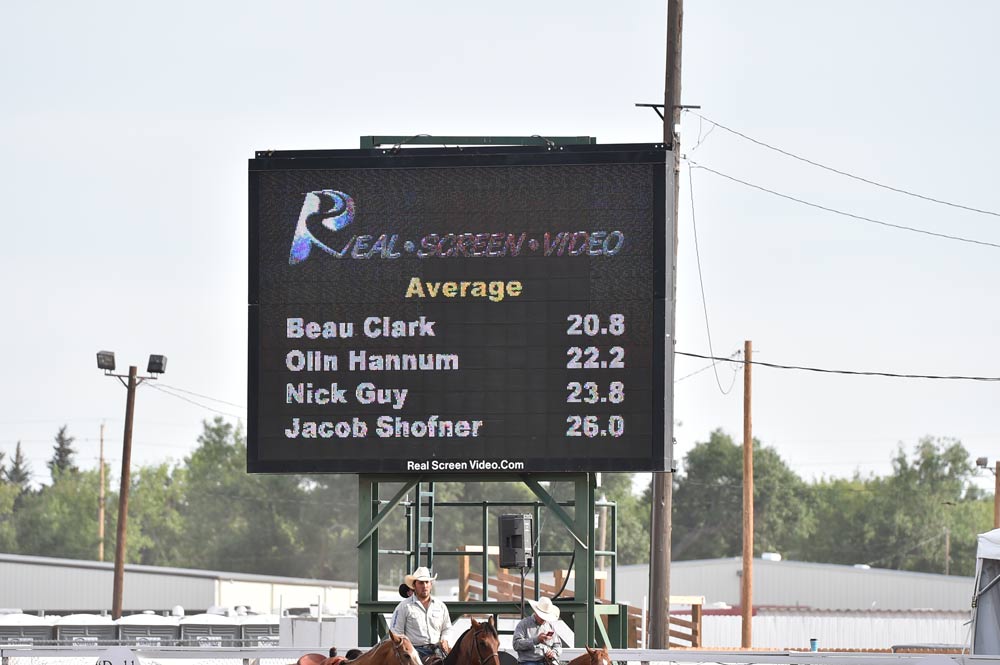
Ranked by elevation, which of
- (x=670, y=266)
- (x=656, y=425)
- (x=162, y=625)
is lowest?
(x=162, y=625)


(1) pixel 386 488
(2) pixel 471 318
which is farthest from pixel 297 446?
(1) pixel 386 488

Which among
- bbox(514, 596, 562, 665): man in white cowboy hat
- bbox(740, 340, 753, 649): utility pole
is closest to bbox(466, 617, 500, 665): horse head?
bbox(514, 596, 562, 665): man in white cowboy hat

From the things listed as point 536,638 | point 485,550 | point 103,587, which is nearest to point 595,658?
point 536,638

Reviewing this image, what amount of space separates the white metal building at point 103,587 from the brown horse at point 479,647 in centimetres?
5372

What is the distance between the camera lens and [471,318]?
1741 centimetres

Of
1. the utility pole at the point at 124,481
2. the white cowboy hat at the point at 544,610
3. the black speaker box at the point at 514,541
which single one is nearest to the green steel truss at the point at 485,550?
the black speaker box at the point at 514,541

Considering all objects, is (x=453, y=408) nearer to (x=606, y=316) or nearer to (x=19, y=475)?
(x=606, y=316)

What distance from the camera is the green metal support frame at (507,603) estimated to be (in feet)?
59.4

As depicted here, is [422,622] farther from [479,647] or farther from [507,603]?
[507,603]

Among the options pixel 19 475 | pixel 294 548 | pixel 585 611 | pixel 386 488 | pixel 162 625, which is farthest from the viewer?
pixel 19 475

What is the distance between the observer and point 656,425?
17172 mm

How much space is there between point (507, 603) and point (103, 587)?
53.1 meters

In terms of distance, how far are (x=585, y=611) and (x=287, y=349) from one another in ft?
13.3

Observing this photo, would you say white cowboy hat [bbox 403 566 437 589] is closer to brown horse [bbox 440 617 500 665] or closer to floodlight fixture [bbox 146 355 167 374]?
brown horse [bbox 440 617 500 665]
